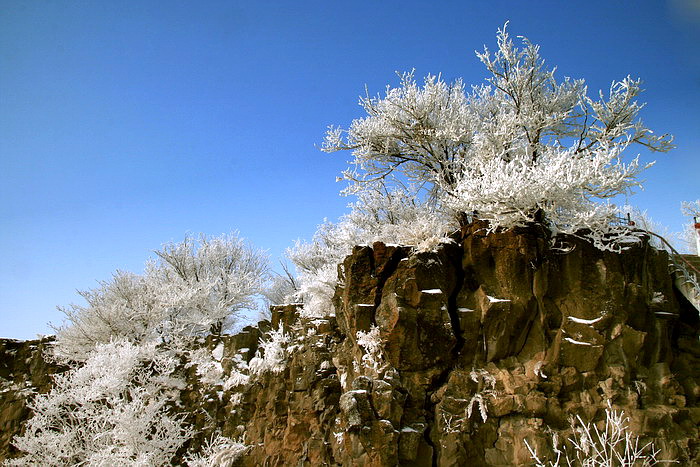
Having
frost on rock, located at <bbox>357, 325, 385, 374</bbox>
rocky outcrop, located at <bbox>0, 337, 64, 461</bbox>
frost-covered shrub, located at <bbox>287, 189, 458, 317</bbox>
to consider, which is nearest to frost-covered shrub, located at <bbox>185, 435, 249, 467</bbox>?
frost-covered shrub, located at <bbox>287, 189, 458, 317</bbox>

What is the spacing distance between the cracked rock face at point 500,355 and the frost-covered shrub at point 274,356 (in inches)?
89.6

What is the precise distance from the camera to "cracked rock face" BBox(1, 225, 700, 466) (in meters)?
8.61

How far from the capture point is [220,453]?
12.7 m

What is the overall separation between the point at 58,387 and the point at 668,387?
20675mm

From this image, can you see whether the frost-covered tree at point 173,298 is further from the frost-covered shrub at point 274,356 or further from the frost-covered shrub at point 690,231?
the frost-covered shrub at point 690,231

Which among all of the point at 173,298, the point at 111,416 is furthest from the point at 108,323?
the point at 111,416

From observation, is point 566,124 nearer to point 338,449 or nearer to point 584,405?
point 584,405

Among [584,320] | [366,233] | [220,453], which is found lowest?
[220,453]

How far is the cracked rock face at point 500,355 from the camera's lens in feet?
28.2

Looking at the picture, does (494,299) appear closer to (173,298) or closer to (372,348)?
(372,348)

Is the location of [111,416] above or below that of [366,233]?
below

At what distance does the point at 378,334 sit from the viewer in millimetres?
9867

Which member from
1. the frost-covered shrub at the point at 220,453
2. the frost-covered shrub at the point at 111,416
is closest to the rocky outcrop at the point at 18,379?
the frost-covered shrub at the point at 111,416

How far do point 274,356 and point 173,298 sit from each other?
917cm
